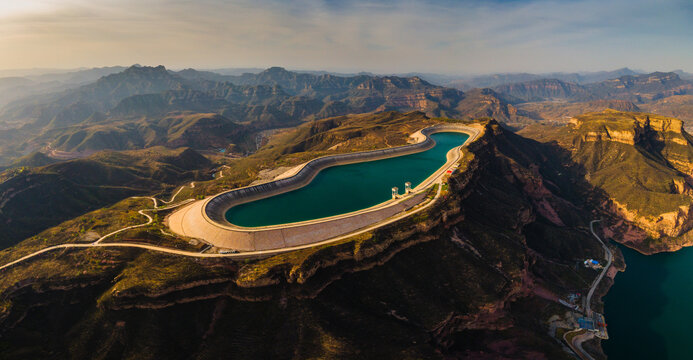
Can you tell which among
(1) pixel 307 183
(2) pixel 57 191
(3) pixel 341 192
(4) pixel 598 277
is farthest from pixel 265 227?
(2) pixel 57 191

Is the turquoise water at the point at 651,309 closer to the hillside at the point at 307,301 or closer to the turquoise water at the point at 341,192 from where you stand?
the hillside at the point at 307,301

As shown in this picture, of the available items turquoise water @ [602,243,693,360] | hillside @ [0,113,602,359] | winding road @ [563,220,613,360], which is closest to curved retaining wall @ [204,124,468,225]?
hillside @ [0,113,602,359]

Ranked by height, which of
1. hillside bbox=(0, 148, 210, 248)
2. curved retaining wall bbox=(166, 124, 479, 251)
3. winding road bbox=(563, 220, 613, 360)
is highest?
curved retaining wall bbox=(166, 124, 479, 251)

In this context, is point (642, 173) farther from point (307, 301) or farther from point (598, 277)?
point (307, 301)

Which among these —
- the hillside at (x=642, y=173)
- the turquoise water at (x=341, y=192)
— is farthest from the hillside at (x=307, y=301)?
the hillside at (x=642, y=173)

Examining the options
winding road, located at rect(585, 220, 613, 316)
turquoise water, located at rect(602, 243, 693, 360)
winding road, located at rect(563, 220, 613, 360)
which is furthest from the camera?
winding road, located at rect(585, 220, 613, 316)

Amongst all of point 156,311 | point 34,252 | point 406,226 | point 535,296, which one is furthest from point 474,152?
point 34,252

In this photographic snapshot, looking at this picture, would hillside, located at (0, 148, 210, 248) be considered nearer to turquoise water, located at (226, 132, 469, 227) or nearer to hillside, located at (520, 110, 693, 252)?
turquoise water, located at (226, 132, 469, 227)
